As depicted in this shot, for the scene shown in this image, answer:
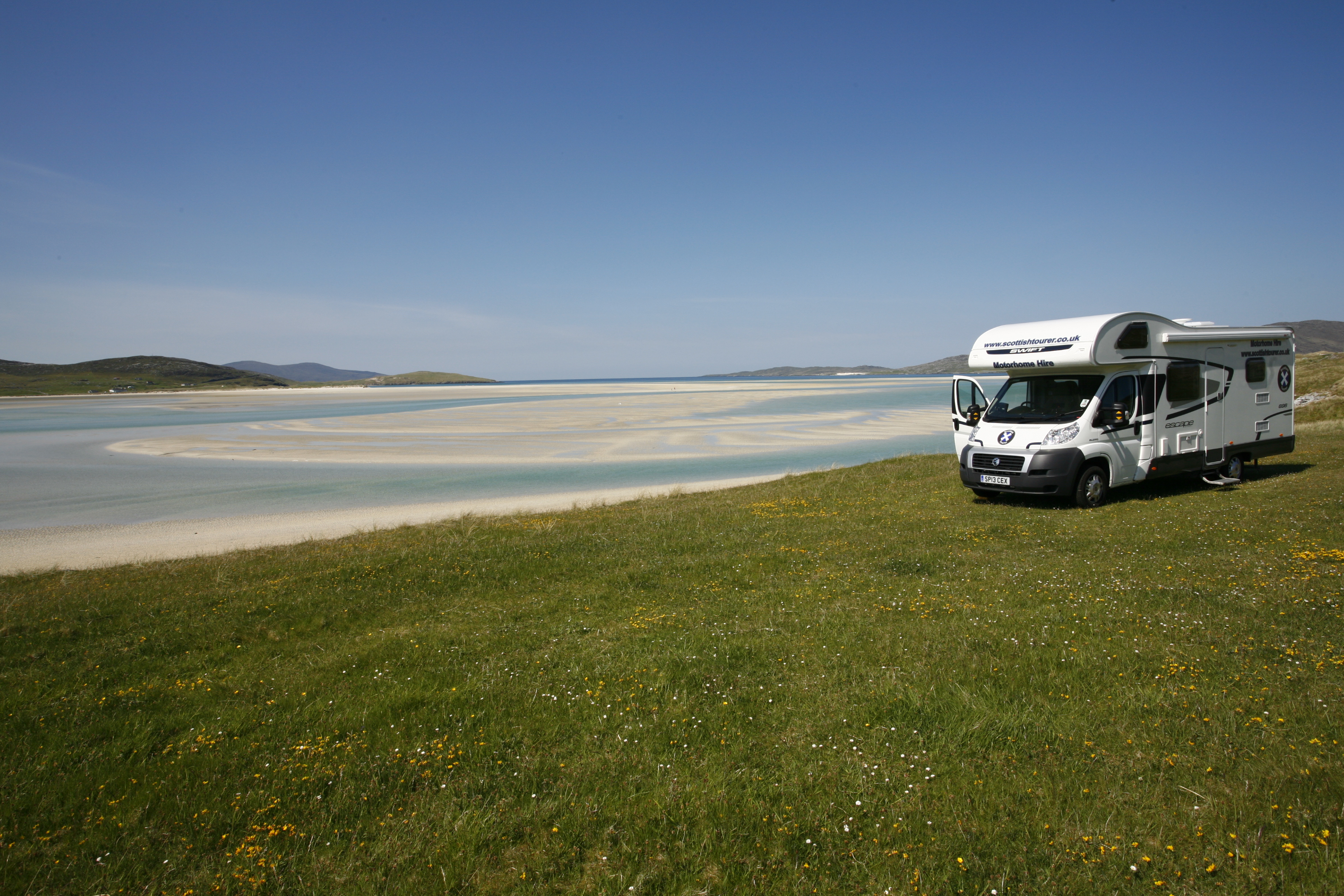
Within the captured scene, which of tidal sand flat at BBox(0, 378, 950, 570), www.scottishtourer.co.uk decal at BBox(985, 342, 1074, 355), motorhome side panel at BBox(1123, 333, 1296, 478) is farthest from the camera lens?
tidal sand flat at BBox(0, 378, 950, 570)

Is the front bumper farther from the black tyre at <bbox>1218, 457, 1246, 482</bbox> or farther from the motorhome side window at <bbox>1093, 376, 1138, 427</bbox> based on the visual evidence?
the black tyre at <bbox>1218, 457, 1246, 482</bbox>

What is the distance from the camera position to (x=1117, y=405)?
1407 cm

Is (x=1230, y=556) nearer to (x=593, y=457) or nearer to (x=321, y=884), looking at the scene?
(x=321, y=884)

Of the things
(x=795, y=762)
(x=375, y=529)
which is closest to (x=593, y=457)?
(x=375, y=529)

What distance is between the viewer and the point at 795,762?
4840 mm

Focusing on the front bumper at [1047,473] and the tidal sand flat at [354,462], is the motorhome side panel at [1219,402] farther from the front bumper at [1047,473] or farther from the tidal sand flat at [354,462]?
the tidal sand flat at [354,462]

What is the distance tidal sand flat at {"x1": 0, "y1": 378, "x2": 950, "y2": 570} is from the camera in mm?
19172

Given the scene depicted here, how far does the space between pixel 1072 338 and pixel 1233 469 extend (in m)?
5.92

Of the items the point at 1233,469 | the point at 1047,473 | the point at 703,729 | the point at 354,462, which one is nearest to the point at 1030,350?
the point at 1047,473

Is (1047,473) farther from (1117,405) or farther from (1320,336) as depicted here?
(1320,336)

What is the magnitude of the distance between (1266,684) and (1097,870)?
120 inches

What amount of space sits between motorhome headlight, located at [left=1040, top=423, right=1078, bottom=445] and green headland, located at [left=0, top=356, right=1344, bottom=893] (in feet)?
12.6

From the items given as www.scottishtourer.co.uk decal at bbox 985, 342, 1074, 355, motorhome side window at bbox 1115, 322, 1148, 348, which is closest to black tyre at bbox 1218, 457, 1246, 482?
motorhome side window at bbox 1115, 322, 1148, 348

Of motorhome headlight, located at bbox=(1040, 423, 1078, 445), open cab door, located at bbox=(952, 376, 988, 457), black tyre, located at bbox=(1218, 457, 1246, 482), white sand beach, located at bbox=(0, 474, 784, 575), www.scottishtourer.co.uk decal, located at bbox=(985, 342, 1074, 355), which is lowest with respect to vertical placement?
white sand beach, located at bbox=(0, 474, 784, 575)
